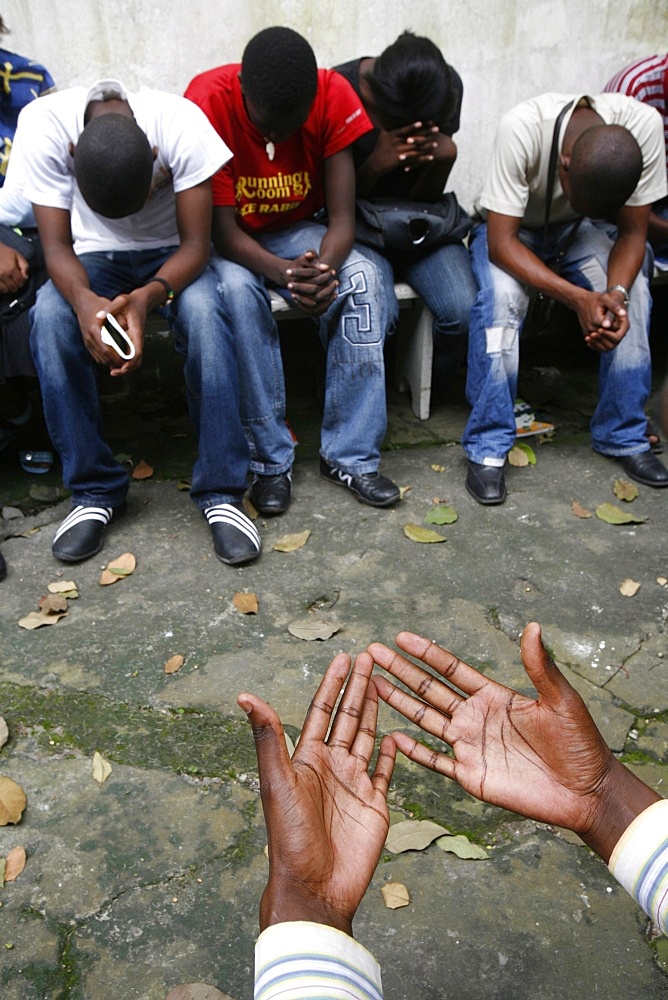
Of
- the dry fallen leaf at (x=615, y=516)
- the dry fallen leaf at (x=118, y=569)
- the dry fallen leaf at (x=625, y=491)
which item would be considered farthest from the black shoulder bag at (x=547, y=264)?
the dry fallen leaf at (x=118, y=569)

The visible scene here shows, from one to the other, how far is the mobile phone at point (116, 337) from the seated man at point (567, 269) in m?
1.50

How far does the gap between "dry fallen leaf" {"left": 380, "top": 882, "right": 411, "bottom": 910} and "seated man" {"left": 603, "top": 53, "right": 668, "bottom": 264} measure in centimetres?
331

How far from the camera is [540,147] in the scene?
351cm

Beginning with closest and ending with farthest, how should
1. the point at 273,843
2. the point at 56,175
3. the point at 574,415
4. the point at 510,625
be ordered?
the point at 273,843 < the point at 510,625 < the point at 56,175 < the point at 574,415

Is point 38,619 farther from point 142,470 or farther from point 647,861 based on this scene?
point 647,861

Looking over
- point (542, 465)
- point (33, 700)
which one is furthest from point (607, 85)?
point (33, 700)

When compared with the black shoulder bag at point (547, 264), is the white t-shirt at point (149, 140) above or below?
above

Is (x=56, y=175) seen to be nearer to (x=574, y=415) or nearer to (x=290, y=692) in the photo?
(x=290, y=692)

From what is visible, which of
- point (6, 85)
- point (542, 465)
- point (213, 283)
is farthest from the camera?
point (542, 465)

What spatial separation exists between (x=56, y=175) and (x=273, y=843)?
99.6 inches

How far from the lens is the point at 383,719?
2.38m

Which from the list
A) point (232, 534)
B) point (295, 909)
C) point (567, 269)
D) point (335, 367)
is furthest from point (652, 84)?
point (295, 909)

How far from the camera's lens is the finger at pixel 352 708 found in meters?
1.69

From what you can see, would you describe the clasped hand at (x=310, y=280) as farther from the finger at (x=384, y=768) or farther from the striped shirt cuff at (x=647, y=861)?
the striped shirt cuff at (x=647, y=861)
